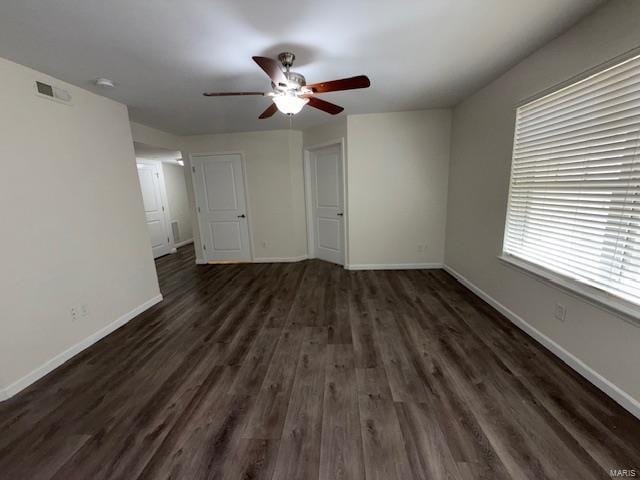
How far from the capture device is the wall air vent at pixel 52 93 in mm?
2006

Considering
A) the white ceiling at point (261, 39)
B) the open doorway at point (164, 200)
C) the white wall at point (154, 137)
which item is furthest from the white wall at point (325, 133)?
the open doorway at point (164, 200)

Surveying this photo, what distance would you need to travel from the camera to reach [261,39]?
5.66 ft

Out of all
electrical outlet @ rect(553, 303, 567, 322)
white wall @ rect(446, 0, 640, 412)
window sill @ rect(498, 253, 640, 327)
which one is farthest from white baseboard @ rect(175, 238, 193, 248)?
electrical outlet @ rect(553, 303, 567, 322)

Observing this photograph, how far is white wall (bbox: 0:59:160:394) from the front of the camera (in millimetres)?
1808

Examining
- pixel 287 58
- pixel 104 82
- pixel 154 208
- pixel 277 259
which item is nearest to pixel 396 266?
pixel 277 259

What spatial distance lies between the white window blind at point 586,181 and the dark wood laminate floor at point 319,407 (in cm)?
79

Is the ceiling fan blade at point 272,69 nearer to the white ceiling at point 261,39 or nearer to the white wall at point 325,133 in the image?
the white ceiling at point 261,39

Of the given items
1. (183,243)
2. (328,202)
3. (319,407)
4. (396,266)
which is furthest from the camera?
(183,243)

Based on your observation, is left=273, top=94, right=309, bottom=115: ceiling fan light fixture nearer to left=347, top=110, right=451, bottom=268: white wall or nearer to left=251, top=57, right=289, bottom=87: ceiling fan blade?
left=251, top=57, right=289, bottom=87: ceiling fan blade

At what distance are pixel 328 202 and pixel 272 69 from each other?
290 cm

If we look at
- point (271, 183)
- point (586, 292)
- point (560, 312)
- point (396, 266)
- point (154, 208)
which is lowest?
point (396, 266)

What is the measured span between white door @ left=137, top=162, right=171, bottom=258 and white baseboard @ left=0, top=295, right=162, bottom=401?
2.85 m

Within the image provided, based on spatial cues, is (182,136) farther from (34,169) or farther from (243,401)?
(243,401)

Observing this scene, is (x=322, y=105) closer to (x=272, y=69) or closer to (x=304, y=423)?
(x=272, y=69)
